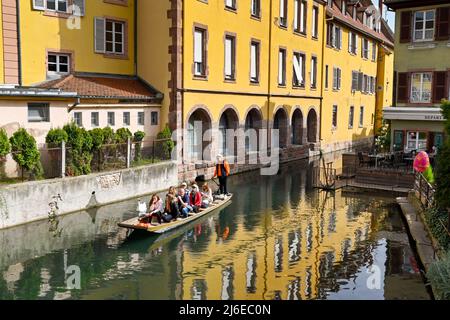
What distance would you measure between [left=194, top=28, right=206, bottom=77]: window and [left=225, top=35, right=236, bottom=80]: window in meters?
2.41

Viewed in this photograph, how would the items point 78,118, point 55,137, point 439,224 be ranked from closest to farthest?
point 439,224, point 55,137, point 78,118

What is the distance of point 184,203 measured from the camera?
18.2m

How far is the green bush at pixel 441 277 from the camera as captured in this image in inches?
412

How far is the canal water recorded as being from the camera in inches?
472

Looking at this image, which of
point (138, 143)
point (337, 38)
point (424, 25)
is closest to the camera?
point (138, 143)

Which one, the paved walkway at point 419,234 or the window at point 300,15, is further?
the window at point 300,15

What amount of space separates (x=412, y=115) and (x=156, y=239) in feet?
53.9

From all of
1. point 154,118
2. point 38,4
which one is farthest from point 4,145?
point 154,118

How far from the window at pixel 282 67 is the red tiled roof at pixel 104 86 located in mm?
11409

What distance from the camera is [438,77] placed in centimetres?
2670

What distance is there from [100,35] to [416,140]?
16.5 m

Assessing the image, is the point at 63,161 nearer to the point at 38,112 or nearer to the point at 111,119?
the point at 38,112

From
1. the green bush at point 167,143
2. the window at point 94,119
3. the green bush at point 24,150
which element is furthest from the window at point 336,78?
the green bush at point 24,150

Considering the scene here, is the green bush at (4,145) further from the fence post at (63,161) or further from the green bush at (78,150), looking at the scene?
the green bush at (78,150)
